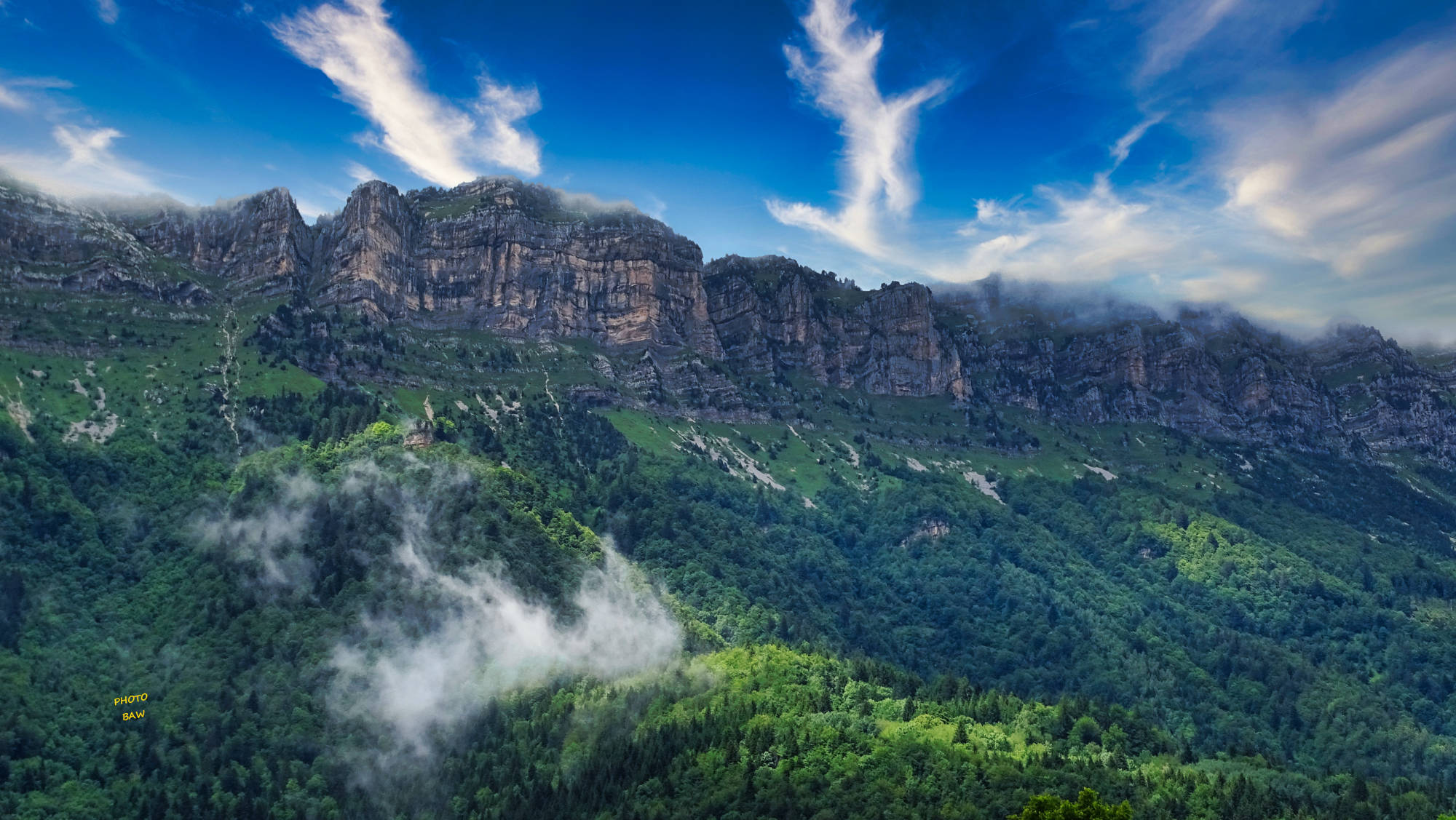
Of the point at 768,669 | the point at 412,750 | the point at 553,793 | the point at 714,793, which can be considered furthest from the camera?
the point at 768,669

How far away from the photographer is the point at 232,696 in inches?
6683

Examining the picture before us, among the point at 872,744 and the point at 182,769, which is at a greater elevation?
the point at 872,744

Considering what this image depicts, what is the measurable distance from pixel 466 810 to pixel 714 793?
43.5 m

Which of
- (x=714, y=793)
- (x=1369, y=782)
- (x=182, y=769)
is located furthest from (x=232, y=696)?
(x=1369, y=782)

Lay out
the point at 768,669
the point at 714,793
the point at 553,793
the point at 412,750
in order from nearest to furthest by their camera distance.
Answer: the point at 714,793 < the point at 553,793 < the point at 412,750 < the point at 768,669

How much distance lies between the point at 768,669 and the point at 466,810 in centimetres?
5819

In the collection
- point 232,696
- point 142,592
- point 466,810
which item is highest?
point 142,592

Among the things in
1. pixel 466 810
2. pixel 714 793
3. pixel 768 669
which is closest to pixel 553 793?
pixel 466 810

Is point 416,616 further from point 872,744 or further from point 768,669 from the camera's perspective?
point 872,744

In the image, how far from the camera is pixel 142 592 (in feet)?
625

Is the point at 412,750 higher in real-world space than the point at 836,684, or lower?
lower

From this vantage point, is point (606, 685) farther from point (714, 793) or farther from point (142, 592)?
point (142, 592)

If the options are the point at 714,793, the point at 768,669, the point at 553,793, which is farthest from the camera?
the point at 768,669

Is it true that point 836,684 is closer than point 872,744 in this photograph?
No
